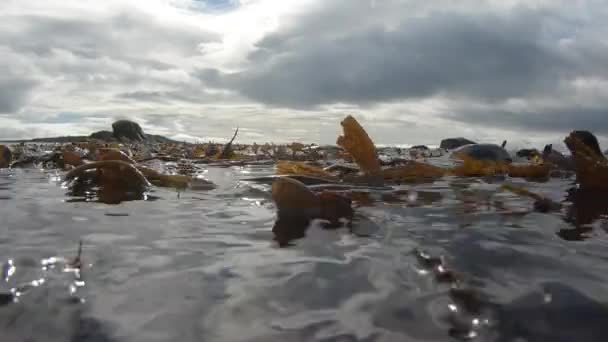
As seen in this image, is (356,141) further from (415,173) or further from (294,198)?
(294,198)

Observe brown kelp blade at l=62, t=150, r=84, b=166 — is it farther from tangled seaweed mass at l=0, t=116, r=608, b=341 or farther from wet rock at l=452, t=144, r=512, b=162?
wet rock at l=452, t=144, r=512, b=162

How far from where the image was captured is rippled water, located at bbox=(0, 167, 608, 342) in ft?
3.53

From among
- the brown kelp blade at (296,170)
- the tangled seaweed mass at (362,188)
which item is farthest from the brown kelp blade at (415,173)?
the brown kelp blade at (296,170)

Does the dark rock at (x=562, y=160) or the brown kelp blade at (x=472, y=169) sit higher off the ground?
the dark rock at (x=562, y=160)

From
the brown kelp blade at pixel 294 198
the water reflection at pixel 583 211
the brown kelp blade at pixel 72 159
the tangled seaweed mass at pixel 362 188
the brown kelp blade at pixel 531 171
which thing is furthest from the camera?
the brown kelp blade at pixel 72 159

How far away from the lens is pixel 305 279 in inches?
57.0

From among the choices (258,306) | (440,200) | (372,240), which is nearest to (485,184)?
(440,200)

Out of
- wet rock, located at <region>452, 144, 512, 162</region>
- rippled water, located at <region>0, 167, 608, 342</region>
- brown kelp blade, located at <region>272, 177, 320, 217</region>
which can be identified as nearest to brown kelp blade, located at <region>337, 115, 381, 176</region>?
brown kelp blade, located at <region>272, 177, 320, 217</region>

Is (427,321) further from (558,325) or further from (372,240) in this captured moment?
(372,240)

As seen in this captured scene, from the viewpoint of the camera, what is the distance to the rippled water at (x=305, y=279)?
3.53 ft

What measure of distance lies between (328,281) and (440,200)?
2.02 meters

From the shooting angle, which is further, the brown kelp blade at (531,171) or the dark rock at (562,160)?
the brown kelp blade at (531,171)

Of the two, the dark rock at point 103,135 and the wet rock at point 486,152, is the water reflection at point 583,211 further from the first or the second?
the dark rock at point 103,135

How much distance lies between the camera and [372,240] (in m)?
2.00
